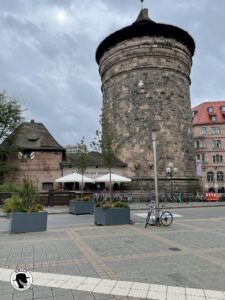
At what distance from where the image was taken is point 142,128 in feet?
112

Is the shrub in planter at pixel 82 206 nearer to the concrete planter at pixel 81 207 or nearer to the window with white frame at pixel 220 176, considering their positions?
the concrete planter at pixel 81 207

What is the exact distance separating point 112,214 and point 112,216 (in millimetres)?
85

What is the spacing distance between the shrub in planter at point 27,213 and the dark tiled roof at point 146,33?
1088 inches

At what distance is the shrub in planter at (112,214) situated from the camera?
44.2ft

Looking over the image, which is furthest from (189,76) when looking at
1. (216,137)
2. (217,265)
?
(217,265)

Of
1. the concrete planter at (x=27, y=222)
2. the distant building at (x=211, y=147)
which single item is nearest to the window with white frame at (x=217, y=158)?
the distant building at (x=211, y=147)

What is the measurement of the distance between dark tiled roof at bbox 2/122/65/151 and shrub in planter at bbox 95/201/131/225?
19591 mm

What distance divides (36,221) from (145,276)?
6.81 meters

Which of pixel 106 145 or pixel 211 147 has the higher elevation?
pixel 211 147

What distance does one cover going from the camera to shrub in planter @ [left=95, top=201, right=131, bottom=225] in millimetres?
13466

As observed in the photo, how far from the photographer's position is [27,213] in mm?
11750

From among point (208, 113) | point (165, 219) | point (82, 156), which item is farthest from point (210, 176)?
point (165, 219)

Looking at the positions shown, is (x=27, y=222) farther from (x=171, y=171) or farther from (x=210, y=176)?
(x=210, y=176)

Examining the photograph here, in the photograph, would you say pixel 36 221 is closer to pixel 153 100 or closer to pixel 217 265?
pixel 217 265
